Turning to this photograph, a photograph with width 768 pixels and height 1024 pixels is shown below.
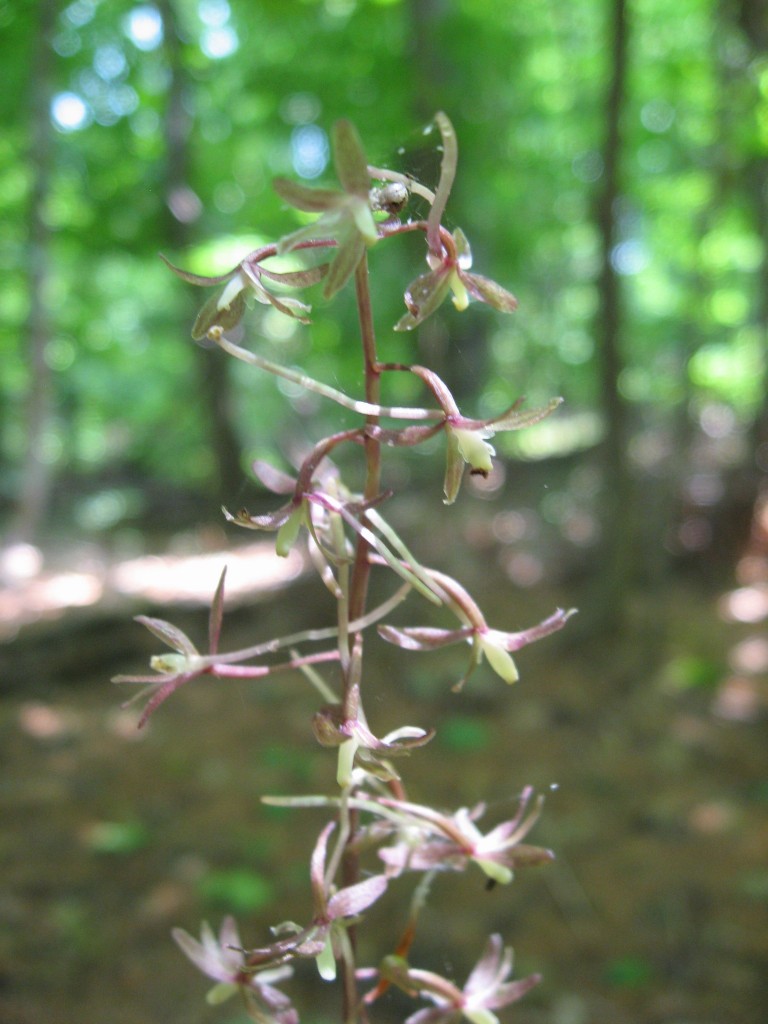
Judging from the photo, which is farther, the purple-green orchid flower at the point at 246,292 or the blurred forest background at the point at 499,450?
the blurred forest background at the point at 499,450

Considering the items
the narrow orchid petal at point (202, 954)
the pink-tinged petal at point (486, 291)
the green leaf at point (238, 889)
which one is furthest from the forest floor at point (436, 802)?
the pink-tinged petal at point (486, 291)

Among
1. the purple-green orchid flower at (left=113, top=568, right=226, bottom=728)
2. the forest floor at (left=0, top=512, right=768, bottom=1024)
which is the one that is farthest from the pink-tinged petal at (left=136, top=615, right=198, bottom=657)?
the forest floor at (left=0, top=512, right=768, bottom=1024)

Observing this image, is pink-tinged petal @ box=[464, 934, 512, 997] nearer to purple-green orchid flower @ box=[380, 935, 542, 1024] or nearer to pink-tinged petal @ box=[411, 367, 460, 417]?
purple-green orchid flower @ box=[380, 935, 542, 1024]

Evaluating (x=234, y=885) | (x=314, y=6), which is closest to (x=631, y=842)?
(x=234, y=885)

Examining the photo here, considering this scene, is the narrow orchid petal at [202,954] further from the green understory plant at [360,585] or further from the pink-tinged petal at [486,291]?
the pink-tinged petal at [486,291]

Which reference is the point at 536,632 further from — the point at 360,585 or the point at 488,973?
the point at 488,973

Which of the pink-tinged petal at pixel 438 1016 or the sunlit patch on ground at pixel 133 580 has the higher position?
the pink-tinged petal at pixel 438 1016

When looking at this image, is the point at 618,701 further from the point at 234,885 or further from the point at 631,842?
the point at 234,885
